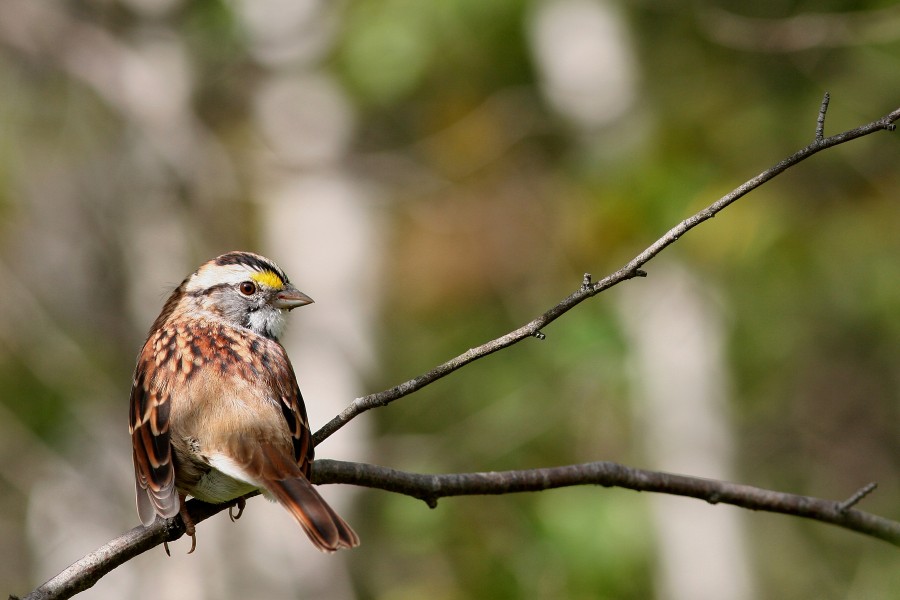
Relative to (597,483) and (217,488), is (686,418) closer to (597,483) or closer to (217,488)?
(597,483)

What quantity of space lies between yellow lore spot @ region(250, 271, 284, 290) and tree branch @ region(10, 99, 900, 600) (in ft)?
3.66

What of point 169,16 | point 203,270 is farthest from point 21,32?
point 203,270

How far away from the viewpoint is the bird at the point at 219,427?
364 cm

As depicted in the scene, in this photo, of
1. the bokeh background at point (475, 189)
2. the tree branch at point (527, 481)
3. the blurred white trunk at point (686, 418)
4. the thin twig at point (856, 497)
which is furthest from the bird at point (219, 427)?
the blurred white trunk at point (686, 418)

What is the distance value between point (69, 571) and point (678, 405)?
7252 millimetres

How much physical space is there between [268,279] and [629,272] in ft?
6.90

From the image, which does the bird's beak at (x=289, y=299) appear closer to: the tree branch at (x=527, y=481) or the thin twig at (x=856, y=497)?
the tree branch at (x=527, y=481)

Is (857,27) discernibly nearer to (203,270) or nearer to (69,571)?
(203,270)

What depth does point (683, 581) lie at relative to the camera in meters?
9.82

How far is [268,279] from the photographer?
15.6ft

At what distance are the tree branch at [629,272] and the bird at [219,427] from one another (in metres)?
0.31

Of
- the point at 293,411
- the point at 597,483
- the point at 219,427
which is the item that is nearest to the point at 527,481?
the point at 597,483

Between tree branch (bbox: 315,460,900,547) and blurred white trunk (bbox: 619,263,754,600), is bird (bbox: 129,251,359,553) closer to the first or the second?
tree branch (bbox: 315,460,900,547)

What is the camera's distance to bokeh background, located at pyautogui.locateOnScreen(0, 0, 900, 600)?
27.7 feet
